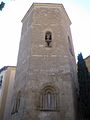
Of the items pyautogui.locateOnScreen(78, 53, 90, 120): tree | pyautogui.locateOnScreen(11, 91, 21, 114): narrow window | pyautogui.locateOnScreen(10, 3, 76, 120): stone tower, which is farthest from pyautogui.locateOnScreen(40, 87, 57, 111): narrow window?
pyautogui.locateOnScreen(78, 53, 90, 120): tree

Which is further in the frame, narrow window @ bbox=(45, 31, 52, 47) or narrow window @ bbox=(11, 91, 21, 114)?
narrow window @ bbox=(45, 31, 52, 47)

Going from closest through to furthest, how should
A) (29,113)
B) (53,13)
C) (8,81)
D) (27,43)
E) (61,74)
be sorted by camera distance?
1. (29,113)
2. (61,74)
3. (27,43)
4. (53,13)
5. (8,81)

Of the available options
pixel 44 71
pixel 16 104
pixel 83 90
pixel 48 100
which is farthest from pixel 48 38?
pixel 16 104

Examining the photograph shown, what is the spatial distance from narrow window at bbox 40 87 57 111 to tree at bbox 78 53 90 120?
199 cm

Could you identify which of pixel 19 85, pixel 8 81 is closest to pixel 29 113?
pixel 19 85

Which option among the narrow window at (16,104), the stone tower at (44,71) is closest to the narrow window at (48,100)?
the stone tower at (44,71)

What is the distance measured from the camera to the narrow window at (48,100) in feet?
37.7

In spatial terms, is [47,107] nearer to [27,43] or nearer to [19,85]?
[19,85]

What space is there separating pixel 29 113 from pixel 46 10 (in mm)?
8854

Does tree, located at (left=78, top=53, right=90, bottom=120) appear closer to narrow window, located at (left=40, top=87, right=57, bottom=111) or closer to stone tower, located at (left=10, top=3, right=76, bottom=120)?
stone tower, located at (left=10, top=3, right=76, bottom=120)

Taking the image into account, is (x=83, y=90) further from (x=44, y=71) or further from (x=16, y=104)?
(x=16, y=104)

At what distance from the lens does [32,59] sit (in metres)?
13.2

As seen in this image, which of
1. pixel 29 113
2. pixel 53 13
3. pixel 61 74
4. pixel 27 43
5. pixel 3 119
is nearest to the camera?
pixel 29 113

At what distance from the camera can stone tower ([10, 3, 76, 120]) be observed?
1135cm
